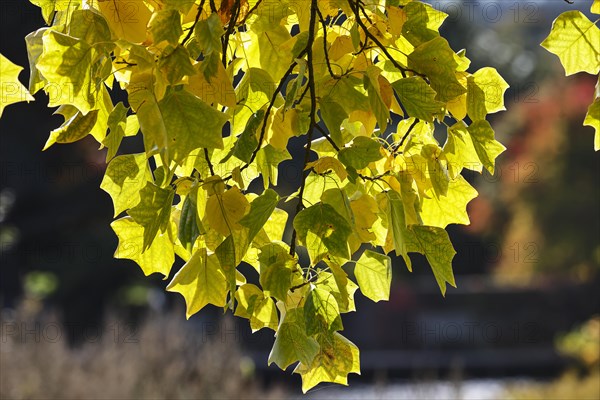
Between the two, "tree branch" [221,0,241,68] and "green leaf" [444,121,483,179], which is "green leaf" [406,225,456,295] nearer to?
"green leaf" [444,121,483,179]

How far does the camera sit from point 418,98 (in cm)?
102

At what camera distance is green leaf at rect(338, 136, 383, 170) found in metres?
1.03

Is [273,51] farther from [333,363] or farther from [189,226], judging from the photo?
[333,363]

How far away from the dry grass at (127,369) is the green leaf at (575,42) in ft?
10.0

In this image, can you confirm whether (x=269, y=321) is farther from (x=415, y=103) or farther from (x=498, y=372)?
(x=498, y=372)

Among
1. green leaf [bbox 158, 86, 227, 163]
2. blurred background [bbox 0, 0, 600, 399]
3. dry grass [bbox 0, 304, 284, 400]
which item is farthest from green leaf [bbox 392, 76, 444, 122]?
blurred background [bbox 0, 0, 600, 399]

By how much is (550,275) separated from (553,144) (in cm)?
293

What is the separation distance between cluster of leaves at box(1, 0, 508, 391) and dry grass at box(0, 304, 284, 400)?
2.87 meters

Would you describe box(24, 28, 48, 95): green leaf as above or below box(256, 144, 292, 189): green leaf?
above

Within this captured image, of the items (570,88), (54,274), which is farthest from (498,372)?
(54,274)

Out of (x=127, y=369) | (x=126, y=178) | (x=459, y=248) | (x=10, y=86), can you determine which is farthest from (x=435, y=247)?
(x=459, y=248)

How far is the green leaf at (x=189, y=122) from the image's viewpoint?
95cm

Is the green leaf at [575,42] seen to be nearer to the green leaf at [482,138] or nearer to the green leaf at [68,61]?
the green leaf at [482,138]

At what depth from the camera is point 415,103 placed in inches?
40.3
